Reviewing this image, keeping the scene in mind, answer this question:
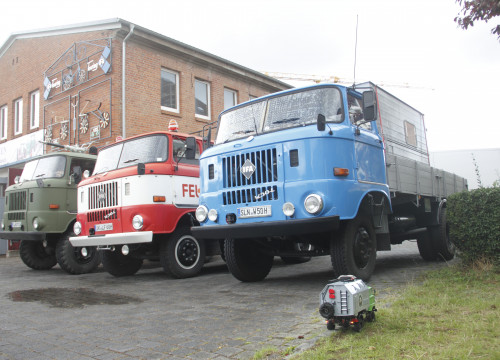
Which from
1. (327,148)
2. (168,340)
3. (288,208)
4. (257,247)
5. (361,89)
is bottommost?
(168,340)

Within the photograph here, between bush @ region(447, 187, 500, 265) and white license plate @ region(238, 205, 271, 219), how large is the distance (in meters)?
2.94

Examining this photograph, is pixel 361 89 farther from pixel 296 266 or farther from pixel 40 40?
pixel 40 40

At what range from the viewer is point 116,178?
7.93 m

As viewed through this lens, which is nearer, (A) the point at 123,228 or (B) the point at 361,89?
(B) the point at 361,89

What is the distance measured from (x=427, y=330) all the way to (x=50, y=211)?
8.03m

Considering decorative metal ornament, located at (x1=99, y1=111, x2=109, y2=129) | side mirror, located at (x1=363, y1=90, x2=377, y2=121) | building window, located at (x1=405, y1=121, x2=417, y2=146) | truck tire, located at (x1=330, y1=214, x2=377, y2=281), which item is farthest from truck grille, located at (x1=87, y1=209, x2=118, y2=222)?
decorative metal ornament, located at (x1=99, y1=111, x2=109, y2=129)

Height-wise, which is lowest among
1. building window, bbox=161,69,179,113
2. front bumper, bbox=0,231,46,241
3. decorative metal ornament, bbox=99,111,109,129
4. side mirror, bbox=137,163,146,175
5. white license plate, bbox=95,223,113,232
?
front bumper, bbox=0,231,46,241

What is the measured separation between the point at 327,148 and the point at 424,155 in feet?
16.6

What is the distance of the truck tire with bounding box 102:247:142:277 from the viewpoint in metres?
8.55

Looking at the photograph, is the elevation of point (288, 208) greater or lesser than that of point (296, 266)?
greater

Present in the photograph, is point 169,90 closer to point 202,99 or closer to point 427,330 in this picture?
point 202,99

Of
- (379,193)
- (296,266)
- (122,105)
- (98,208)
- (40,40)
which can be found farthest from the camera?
(40,40)

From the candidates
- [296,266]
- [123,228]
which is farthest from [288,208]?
[296,266]

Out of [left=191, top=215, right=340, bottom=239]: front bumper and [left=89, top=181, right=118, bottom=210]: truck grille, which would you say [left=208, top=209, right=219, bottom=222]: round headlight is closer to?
[left=191, top=215, right=340, bottom=239]: front bumper
